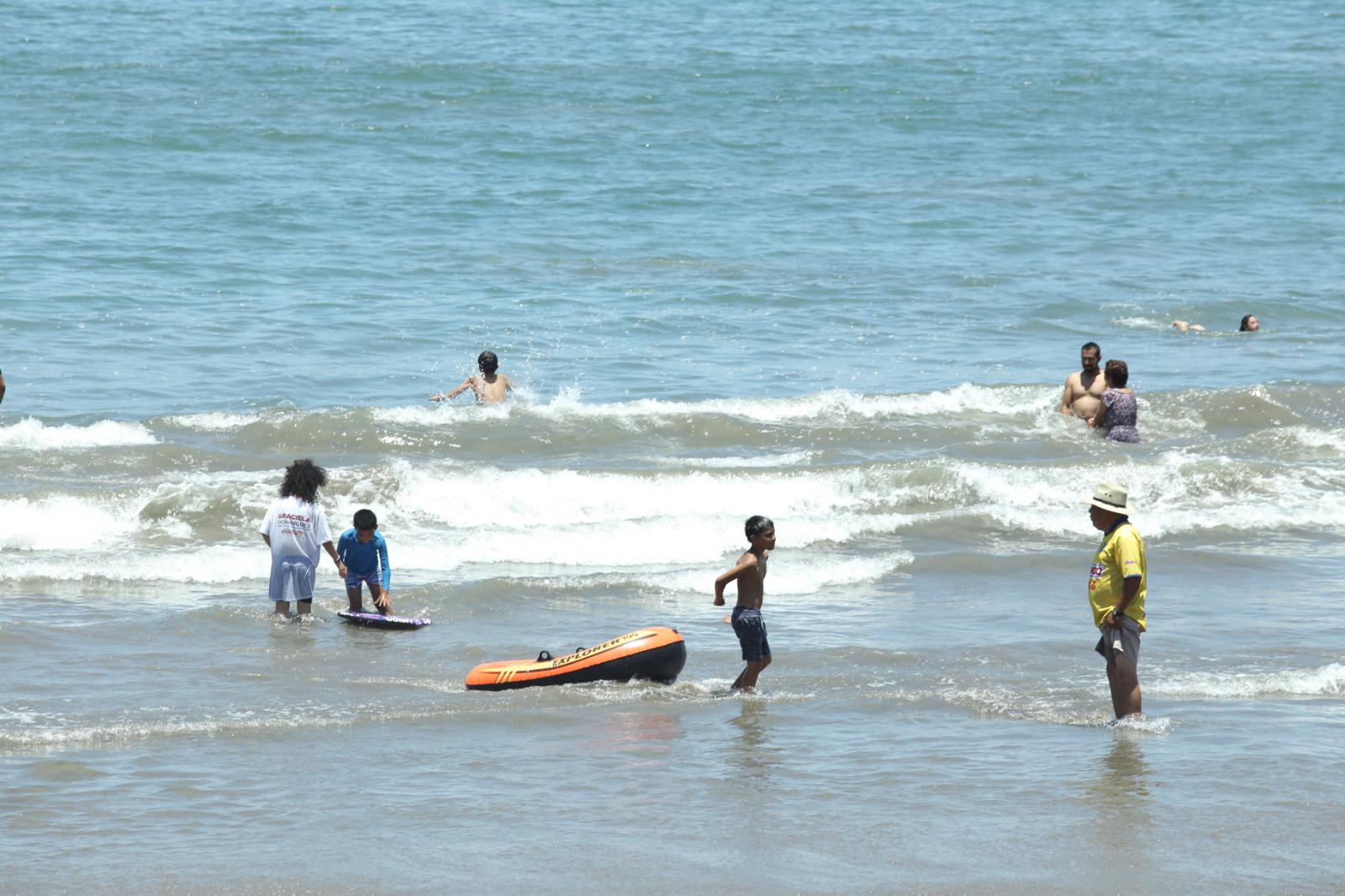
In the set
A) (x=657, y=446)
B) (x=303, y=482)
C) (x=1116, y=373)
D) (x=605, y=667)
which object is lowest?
(x=605, y=667)

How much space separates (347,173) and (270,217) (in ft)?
10.2

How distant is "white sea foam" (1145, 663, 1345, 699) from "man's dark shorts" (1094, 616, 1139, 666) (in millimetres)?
950

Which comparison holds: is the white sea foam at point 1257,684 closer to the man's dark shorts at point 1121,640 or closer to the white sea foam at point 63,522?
the man's dark shorts at point 1121,640

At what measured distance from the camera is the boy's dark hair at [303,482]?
424 inches

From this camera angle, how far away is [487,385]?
56.9ft

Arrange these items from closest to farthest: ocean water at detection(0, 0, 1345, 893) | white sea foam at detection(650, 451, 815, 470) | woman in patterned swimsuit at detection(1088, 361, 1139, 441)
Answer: ocean water at detection(0, 0, 1345, 893) → white sea foam at detection(650, 451, 815, 470) → woman in patterned swimsuit at detection(1088, 361, 1139, 441)

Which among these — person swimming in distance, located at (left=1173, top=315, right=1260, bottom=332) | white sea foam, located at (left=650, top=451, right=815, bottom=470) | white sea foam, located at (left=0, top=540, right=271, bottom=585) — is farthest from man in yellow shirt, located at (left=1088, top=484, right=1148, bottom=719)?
person swimming in distance, located at (left=1173, top=315, right=1260, bottom=332)

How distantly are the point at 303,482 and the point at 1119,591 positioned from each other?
536 centimetres

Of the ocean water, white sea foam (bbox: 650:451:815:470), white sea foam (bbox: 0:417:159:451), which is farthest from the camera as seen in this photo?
white sea foam (bbox: 0:417:159:451)

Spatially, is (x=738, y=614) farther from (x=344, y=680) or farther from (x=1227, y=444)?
(x=1227, y=444)

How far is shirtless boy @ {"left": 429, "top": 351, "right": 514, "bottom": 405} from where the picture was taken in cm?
1714

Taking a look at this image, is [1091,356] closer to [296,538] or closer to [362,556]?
[362,556]

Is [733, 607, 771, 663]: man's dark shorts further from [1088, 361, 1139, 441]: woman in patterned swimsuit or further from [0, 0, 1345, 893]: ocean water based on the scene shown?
[1088, 361, 1139, 441]: woman in patterned swimsuit

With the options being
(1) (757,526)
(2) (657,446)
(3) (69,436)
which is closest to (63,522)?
(3) (69,436)
